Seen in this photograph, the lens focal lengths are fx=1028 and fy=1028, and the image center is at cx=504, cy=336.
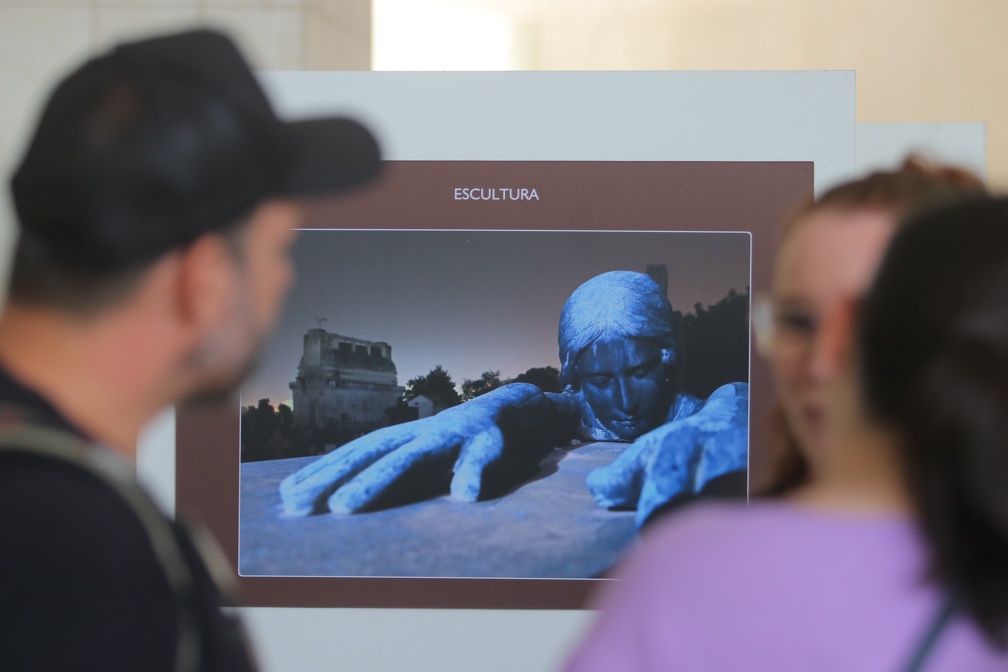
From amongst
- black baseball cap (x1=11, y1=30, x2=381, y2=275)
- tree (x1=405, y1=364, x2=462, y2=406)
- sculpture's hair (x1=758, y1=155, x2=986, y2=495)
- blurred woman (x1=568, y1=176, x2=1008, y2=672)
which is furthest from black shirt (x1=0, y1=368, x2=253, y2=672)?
tree (x1=405, y1=364, x2=462, y2=406)

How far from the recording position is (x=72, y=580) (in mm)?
804

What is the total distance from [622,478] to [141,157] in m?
2.28

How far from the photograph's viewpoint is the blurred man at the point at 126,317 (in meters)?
0.81

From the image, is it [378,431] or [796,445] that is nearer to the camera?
[796,445]

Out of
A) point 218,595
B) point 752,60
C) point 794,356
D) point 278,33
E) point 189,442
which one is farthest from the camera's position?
point 752,60

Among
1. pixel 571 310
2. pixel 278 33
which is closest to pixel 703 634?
pixel 571 310

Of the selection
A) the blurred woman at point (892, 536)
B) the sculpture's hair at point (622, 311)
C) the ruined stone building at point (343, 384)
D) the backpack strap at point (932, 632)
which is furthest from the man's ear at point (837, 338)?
the ruined stone building at point (343, 384)

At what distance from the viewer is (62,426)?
0.88 meters

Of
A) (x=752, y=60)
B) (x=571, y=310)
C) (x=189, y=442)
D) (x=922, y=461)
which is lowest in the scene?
(x=189, y=442)

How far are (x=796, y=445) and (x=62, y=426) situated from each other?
0.97m

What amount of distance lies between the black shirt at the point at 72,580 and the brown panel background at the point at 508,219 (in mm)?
2245

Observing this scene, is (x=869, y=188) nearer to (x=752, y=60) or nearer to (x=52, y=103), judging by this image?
(x=52, y=103)

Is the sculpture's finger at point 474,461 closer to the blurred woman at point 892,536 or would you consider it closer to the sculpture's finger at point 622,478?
the sculpture's finger at point 622,478

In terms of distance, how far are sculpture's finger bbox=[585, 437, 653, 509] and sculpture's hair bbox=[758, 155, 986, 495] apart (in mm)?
1549
